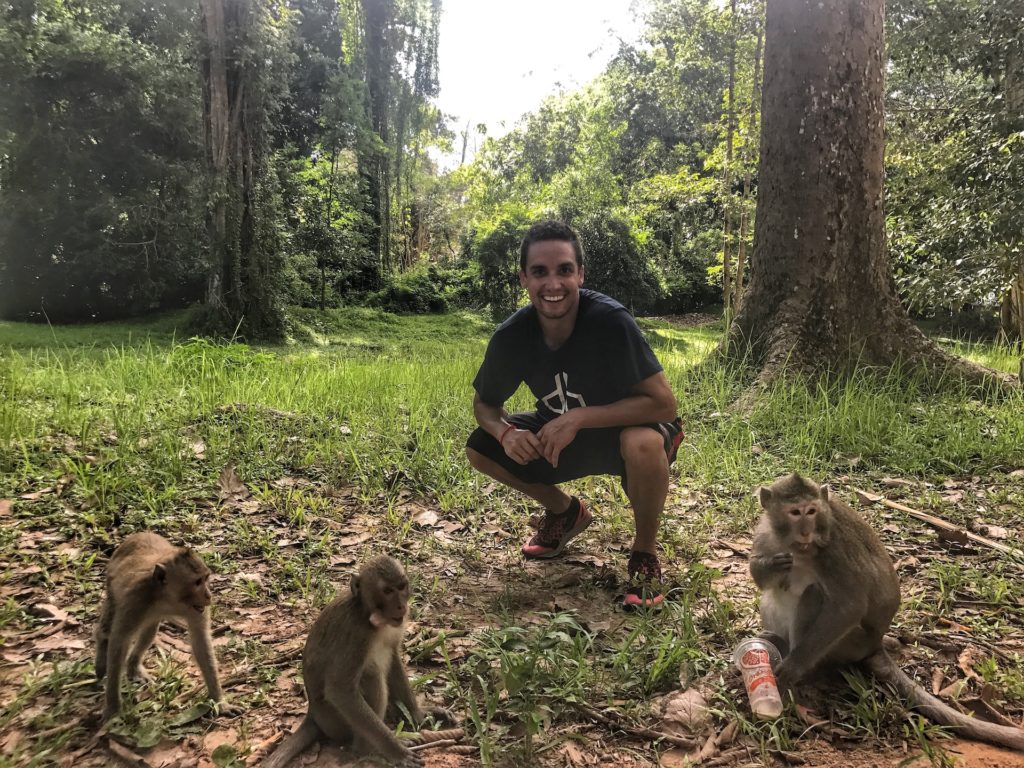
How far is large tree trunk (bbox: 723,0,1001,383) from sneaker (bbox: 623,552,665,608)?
3134 millimetres

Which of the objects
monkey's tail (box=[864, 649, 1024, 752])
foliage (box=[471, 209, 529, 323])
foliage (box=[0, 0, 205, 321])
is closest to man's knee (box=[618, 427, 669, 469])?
monkey's tail (box=[864, 649, 1024, 752])

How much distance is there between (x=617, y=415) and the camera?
2848mm

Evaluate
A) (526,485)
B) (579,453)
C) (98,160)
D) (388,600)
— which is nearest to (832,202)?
(579,453)

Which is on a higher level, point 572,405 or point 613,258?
point 613,258

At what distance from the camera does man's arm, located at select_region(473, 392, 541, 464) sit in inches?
113

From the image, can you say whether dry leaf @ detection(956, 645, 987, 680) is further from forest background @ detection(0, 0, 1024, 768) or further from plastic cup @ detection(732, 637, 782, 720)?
plastic cup @ detection(732, 637, 782, 720)

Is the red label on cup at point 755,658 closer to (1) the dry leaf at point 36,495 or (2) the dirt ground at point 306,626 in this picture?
(2) the dirt ground at point 306,626

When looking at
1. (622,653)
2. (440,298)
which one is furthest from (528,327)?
(440,298)

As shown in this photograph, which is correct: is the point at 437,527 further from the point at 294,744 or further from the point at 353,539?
the point at 294,744

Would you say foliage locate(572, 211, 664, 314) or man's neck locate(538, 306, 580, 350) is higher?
foliage locate(572, 211, 664, 314)

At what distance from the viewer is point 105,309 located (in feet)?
36.0

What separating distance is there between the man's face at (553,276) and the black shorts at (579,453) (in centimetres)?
62

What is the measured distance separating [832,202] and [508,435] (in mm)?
4335

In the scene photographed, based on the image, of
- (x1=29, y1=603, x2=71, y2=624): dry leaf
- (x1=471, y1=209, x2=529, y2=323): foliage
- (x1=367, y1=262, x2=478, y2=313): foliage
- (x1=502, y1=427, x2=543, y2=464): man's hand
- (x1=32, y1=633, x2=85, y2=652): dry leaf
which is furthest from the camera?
(x1=367, y1=262, x2=478, y2=313): foliage
